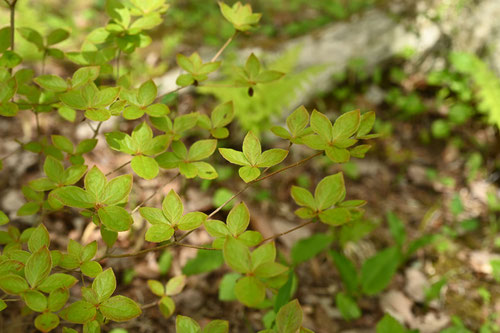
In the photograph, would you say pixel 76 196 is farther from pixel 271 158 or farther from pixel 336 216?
pixel 336 216

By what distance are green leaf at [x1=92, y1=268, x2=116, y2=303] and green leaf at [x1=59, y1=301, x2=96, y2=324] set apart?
2 centimetres

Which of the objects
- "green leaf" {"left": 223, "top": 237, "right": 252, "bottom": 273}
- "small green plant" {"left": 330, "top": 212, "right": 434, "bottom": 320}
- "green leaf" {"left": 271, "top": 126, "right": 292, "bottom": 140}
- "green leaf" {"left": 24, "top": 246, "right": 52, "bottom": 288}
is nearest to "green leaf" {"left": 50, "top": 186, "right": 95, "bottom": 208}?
"green leaf" {"left": 24, "top": 246, "right": 52, "bottom": 288}

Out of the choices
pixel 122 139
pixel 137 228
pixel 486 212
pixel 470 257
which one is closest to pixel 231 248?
pixel 122 139

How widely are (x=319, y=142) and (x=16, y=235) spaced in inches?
35.1

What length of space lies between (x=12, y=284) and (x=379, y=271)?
167 centimetres

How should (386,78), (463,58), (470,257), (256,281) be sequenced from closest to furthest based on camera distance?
(256,281) → (470,257) → (463,58) → (386,78)

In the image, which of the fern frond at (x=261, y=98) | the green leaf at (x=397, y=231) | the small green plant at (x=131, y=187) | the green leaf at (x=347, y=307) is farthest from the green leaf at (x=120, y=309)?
the fern frond at (x=261, y=98)

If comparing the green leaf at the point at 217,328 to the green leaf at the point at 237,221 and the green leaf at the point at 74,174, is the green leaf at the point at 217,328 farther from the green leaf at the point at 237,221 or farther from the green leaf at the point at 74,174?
the green leaf at the point at 74,174

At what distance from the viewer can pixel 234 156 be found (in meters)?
0.78

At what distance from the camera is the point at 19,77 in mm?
968

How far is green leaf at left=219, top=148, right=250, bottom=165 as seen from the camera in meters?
0.77

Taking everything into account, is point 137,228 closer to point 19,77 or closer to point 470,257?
point 19,77

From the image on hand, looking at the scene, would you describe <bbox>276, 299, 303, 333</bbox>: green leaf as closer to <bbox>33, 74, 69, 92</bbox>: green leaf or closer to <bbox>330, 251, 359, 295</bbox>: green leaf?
<bbox>33, 74, 69, 92</bbox>: green leaf

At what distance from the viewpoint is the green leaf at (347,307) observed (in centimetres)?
164
